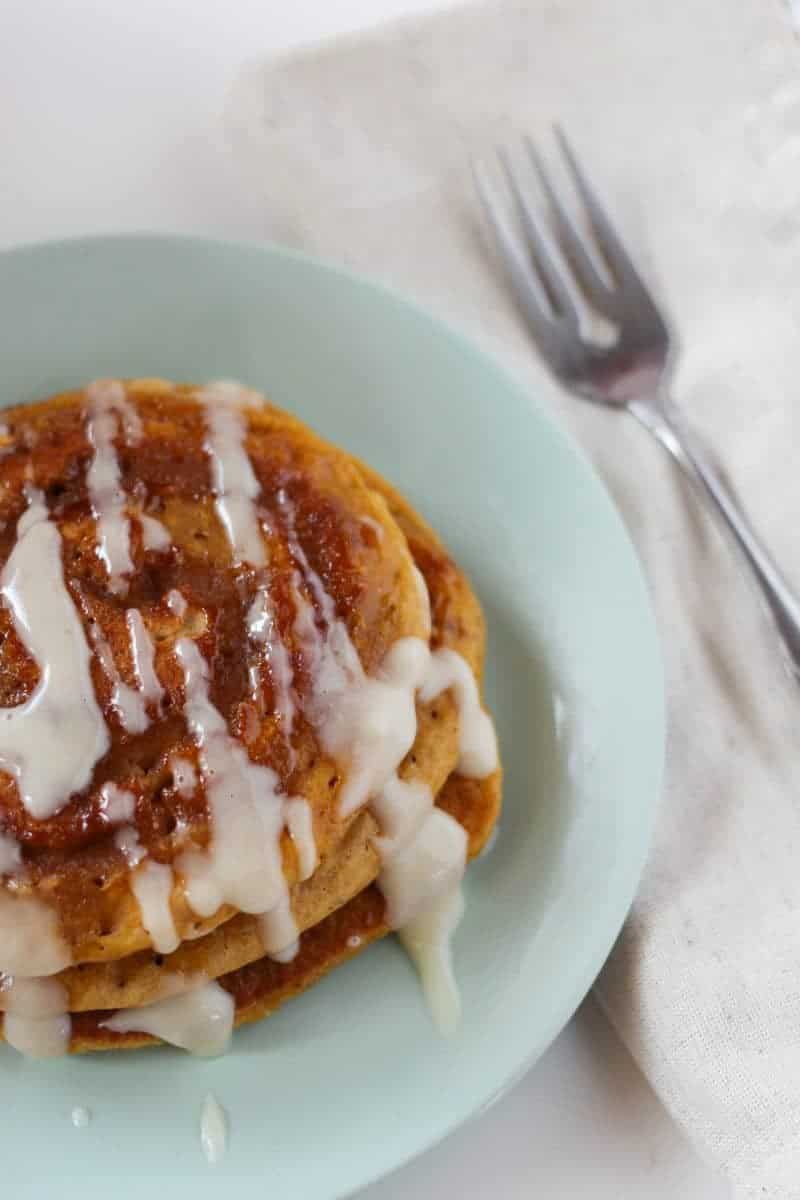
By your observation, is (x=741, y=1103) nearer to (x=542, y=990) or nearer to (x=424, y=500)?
(x=542, y=990)

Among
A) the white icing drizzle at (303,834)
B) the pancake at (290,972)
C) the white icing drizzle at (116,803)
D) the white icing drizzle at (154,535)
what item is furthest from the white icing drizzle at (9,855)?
the white icing drizzle at (154,535)

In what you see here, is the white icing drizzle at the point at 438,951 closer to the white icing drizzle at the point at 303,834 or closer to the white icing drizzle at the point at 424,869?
the white icing drizzle at the point at 424,869

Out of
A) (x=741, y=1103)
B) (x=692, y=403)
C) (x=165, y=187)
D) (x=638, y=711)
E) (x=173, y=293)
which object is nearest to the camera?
(x=741, y=1103)

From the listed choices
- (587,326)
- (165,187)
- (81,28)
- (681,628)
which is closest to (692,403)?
(587,326)

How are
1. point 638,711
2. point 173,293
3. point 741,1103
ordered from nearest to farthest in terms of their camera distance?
point 741,1103, point 638,711, point 173,293

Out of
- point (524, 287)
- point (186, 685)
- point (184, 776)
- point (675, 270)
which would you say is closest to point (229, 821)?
point (184, 776)
